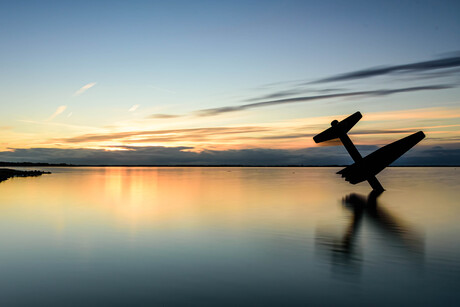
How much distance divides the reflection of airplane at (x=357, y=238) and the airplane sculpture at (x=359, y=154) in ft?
23.0

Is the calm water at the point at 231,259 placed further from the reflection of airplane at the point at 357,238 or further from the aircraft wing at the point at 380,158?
the aircraft wing at the point at 380,158

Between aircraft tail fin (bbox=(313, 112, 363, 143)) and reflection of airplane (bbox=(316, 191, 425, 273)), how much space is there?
9554mm

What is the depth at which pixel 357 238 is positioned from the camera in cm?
1620

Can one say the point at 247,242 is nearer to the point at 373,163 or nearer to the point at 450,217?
the point at 450,217

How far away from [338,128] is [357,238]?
17.9m

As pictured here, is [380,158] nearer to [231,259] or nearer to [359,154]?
[359,154]

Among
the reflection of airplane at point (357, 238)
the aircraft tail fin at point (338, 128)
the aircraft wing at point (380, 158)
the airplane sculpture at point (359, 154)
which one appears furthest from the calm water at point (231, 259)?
the aircraft tail fin at point (338, 128)

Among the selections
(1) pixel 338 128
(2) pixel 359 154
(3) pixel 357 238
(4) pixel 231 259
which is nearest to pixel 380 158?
(2) pixel 359 154

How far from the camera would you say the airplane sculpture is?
29.4m

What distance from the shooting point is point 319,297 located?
8781mm

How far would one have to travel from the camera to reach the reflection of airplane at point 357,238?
12515 millimetres

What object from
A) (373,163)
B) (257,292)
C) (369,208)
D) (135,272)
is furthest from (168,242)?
(373,163)

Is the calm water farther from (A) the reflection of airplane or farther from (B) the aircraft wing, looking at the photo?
(B) the aircraft wing

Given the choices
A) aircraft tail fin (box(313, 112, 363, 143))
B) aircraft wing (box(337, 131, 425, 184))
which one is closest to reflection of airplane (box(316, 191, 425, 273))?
aircraft wing (box(337, 131, 425, 184))
